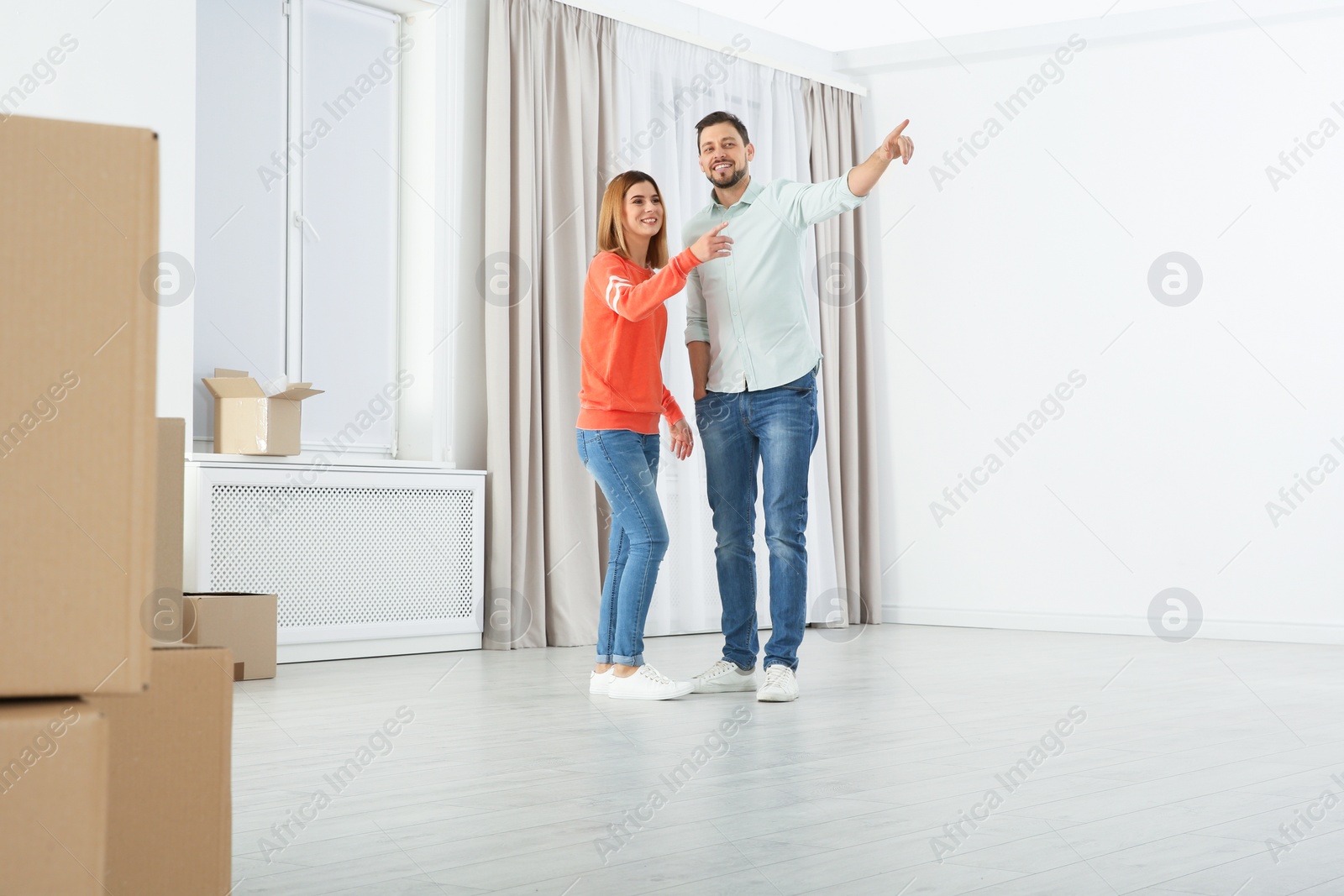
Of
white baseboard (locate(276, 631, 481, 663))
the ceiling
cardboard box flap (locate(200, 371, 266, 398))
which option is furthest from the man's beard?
the ceiling

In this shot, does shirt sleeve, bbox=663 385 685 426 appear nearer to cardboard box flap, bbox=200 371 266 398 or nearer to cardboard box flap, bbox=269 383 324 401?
cardboard box flap, bbox=269 383 324 401

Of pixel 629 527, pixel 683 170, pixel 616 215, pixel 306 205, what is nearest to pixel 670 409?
pixel 629 527

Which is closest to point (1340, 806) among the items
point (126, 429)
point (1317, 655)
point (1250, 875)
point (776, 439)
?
point (1250, 875)

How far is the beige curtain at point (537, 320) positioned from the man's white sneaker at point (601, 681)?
1.28 metres

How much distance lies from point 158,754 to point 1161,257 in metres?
4.95

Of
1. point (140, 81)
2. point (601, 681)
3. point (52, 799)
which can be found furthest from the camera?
point (140, 81)

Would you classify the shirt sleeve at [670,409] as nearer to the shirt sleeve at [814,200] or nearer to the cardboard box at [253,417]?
the shirt sleeve at [814,200]

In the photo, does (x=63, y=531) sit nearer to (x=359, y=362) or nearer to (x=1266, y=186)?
(x=359, y=362)

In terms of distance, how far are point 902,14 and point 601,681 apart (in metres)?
3.74

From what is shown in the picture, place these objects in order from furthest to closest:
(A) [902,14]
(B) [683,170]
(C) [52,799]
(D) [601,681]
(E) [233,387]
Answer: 1. (A) [902,14]
2. (B) [683,170]
3. (E) [233,387]
4. (D) [601,681]
5. (C) [52,799]

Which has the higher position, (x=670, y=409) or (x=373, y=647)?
(x=670, y=409)

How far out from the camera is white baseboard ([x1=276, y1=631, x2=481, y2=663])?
3801 millimetres

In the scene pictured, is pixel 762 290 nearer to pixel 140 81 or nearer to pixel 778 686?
pixel 778 686

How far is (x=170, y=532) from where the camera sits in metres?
3.01
